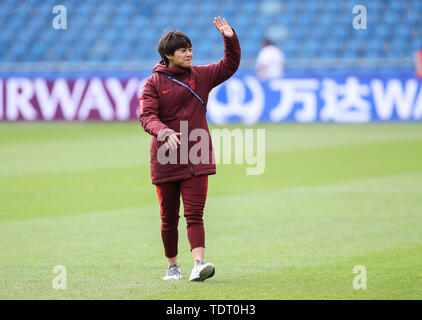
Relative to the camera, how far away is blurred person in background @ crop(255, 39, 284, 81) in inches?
849

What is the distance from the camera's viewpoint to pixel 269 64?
2166cm

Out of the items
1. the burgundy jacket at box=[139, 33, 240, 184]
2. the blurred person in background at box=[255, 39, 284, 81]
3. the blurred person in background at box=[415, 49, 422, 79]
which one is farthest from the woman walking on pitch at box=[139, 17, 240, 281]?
the blurred person in background at box=[415, 49, 422, 79]

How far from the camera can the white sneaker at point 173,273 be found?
6.36 m

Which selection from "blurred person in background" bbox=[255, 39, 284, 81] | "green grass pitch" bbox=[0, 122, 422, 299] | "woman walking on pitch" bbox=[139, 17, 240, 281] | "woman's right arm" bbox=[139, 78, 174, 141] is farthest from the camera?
"blurred person in background" bbox=[255, 39, 284, 81]

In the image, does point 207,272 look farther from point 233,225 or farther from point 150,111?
point 233,225

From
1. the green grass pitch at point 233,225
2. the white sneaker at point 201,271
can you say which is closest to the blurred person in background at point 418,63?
the green grass pitch at point 233,225

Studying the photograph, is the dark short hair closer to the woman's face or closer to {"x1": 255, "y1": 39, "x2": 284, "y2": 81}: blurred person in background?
the woman's face

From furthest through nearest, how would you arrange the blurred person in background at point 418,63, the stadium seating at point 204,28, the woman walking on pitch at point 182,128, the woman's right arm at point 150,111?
→ the stadium seating at point 204,28 < the blurred person in background at point 418,63 < the woman walking on pitch at point 182,128 < the woman's right arm at point 150,111

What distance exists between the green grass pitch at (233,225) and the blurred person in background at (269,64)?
5118 millimetres

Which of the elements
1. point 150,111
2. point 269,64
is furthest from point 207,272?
point 269,64

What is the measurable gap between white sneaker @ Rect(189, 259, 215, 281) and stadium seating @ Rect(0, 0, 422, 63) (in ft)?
61.6

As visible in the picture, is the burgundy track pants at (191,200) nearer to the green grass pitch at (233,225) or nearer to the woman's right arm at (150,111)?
the green grass pitch at (233,225)

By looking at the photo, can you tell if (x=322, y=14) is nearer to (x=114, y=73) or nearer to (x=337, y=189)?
(x=114, y=73)
